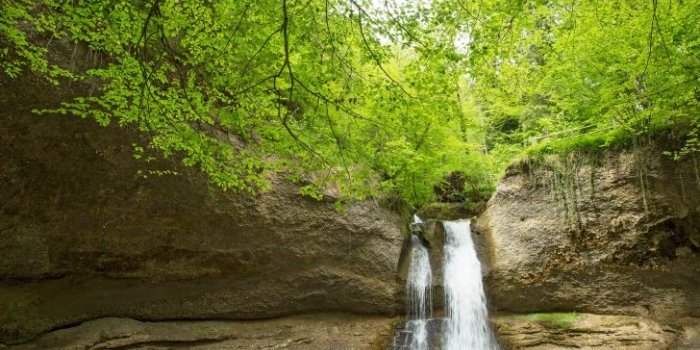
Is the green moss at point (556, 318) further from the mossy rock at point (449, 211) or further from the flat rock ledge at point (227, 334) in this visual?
the mossy rock at point (449, 211)

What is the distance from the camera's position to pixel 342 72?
468cm

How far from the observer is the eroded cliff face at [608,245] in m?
7.53

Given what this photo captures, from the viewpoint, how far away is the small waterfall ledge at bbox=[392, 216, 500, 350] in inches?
311

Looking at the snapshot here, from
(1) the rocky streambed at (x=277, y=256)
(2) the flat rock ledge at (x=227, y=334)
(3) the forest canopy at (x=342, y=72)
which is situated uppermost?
(3) the forest canopy at (x=342, y=72)

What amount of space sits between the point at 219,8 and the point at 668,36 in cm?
678

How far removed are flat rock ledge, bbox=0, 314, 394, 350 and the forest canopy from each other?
115 inches

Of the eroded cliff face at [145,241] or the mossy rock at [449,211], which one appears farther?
the mossy rock at [449,211]

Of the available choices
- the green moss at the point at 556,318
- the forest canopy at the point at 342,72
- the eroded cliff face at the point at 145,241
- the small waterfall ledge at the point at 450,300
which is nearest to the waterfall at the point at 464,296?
the small waterfall ledge at the point at 450,300

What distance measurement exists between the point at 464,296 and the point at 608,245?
308 cm

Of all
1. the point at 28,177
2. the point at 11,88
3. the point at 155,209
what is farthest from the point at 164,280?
the point at 11,88

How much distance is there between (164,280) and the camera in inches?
301

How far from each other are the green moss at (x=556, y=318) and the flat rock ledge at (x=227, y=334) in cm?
296

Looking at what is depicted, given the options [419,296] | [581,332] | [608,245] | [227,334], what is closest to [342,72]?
[227,334]

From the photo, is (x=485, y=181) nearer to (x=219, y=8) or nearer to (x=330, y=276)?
(x=330, y=276)
